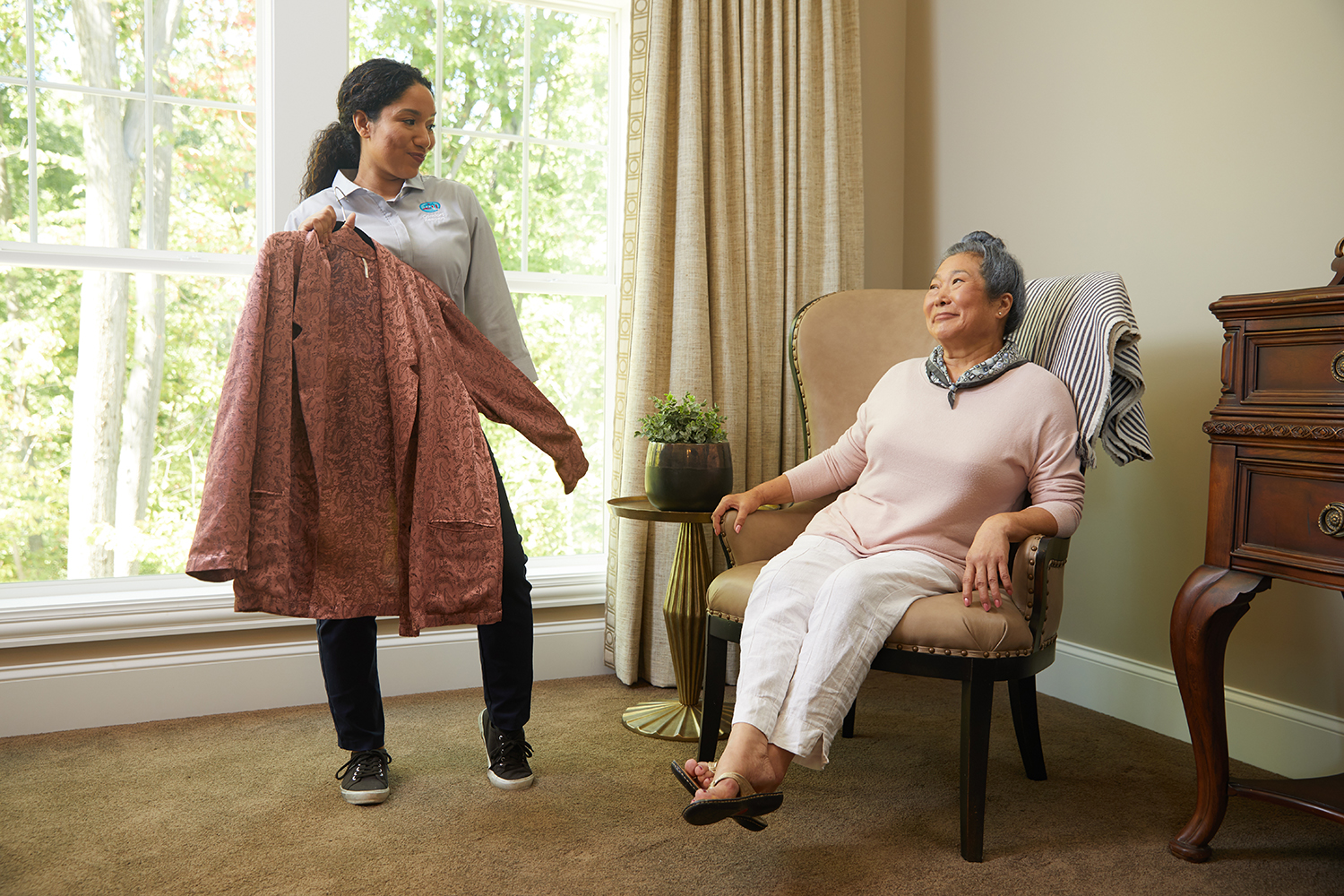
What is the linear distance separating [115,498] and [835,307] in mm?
2084

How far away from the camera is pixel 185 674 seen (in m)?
2.44

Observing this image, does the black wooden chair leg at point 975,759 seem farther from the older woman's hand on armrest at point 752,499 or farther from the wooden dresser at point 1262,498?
the older woman's hand on armrest at point 752,499

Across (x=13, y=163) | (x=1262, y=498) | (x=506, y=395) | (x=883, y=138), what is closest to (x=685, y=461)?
(x=506, y=395)

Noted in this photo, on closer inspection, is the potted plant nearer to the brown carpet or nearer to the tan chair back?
the tan chair back

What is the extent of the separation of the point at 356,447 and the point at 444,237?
520 millimetres

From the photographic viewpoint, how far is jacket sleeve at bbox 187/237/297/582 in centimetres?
164

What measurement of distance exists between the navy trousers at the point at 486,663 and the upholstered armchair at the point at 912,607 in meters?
0.42

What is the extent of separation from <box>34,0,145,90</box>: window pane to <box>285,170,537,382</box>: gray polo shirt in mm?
916

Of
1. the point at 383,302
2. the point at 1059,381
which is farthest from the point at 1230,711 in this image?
the point at 383,302

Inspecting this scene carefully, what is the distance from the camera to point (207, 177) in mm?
2578

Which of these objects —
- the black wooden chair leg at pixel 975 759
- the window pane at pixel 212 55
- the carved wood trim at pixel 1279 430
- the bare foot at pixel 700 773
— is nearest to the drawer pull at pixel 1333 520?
the carved wood trim at pixel 1279 430

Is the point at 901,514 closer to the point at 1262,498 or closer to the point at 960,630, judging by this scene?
the point at 960,630

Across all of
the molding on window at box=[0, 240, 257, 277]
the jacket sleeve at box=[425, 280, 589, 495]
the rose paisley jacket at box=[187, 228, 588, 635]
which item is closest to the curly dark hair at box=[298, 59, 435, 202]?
the rose paisley jacket at box=[187, 228, 588, 635]

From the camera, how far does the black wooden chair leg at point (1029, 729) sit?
2023 mm
